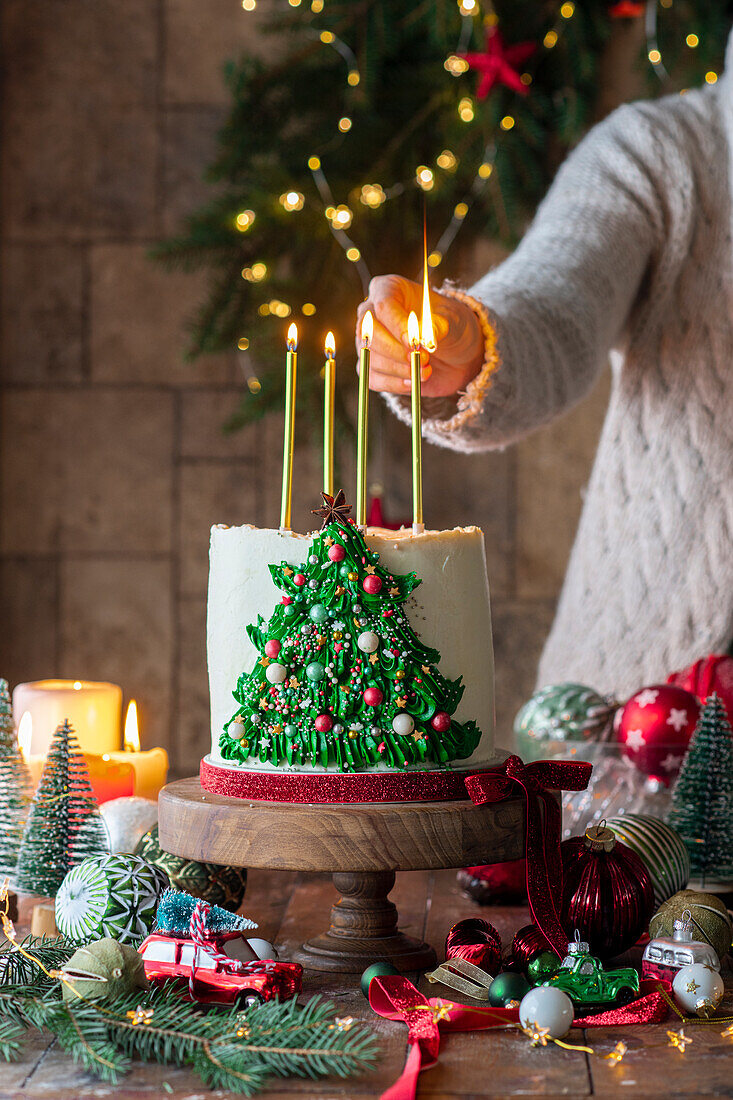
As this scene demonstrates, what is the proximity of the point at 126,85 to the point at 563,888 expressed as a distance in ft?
6.39

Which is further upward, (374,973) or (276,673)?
(276,673)

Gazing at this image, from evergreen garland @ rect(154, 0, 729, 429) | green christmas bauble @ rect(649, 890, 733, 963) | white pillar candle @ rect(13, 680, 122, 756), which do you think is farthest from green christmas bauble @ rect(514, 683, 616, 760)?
evergreen garland @ rect(154, 0, 729, 429)

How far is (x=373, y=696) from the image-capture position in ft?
2.59

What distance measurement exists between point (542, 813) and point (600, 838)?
0.07 metres

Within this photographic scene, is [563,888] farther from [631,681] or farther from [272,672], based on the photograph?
[631,681]

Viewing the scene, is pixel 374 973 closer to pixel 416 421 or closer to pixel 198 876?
pixel 198 876

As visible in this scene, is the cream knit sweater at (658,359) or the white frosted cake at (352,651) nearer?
the white frosted cake at (352,651)

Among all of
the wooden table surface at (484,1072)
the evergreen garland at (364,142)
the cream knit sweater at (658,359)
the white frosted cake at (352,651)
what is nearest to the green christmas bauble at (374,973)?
the wooden table surface at (484,1072)

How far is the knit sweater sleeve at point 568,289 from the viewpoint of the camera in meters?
1.07

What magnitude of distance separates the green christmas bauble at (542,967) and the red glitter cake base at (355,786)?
0.36 ft

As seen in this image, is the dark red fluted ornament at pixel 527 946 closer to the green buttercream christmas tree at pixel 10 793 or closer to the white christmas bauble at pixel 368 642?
the white christmas bauble at pixel 368 642

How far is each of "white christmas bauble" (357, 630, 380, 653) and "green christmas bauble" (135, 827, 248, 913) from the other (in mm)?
242

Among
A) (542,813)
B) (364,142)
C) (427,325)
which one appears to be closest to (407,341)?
(427,325)

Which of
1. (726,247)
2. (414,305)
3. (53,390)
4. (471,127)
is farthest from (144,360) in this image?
(414,305)
